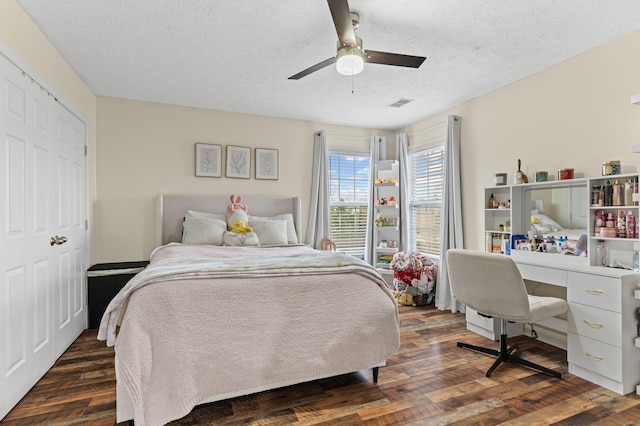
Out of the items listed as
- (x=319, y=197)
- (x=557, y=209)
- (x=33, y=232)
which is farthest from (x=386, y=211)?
(x=33, y=232)

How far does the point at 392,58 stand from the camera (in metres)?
2.34

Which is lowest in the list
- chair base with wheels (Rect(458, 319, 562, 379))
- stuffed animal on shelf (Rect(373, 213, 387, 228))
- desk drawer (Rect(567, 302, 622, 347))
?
chair base with wheels (Rect(458, 319, 562, 379))

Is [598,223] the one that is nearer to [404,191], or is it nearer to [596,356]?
[596,356]

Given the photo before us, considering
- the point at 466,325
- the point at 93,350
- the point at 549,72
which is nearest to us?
the point at 93,350

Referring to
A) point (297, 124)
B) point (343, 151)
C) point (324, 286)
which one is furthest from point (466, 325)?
point (297, 124)

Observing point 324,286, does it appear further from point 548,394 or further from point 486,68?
point 486,68

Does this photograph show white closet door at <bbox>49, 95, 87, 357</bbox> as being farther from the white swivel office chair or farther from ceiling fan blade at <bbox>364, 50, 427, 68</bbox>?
the white swivel office chair

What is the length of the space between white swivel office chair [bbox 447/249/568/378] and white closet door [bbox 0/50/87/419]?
9.91 ft

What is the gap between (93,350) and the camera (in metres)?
2.92

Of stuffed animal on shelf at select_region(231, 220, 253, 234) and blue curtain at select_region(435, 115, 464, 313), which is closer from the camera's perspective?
stuffed animal on shelf at select_region(231, 220, 253, 234)

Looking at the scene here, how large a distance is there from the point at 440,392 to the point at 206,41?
3.06 meters

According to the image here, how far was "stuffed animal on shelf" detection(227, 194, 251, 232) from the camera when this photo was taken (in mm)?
4051

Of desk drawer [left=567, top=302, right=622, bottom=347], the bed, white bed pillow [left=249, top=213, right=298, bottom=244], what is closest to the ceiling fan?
the bed

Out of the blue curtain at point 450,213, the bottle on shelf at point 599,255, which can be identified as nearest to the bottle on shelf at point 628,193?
the bottle on shelf at point 599,255
